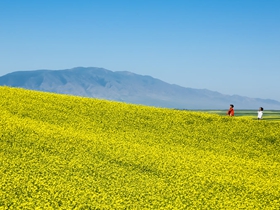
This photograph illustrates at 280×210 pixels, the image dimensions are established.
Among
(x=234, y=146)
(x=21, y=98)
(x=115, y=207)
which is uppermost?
(x=21, y=98)

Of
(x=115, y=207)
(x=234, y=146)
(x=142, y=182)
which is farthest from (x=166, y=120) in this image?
(x=115, y=207)

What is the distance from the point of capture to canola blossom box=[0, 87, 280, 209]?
21.3 meters

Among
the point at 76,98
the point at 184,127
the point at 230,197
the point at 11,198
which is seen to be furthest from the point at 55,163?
the point at 76,98

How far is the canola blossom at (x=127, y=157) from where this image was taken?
2133 cm

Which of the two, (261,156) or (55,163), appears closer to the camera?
(55,163)

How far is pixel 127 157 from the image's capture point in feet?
91.1

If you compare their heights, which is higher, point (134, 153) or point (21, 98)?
point (21, 98)

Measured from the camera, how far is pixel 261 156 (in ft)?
108

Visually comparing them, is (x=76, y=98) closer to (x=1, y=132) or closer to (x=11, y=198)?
(x=1, y=132)

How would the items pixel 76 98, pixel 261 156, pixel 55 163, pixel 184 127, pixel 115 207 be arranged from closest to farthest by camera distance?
1. pixel 115 207
2. pixel 55 163
3. pixel 261 156
4. pixel 184 127
5. pixel 76 98

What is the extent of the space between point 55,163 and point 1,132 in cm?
621

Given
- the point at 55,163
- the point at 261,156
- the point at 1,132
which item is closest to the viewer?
the point at 55,163

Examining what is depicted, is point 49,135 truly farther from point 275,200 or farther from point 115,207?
point 275,200

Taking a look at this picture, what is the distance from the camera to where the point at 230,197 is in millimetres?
23141
